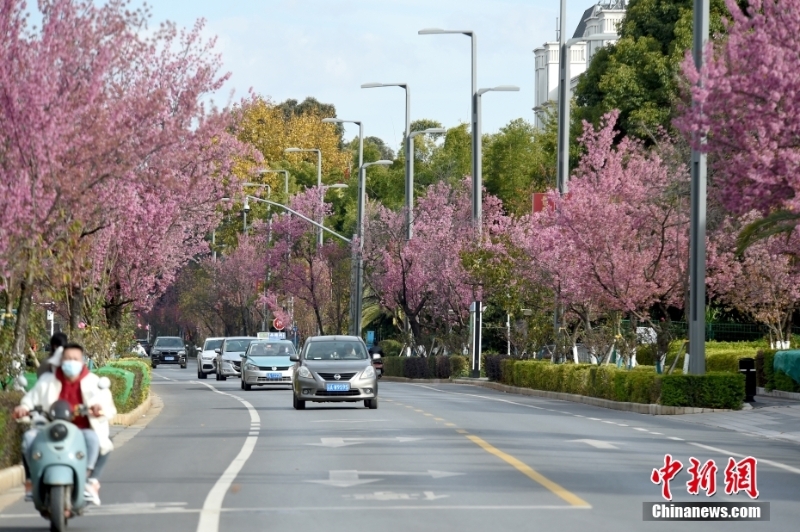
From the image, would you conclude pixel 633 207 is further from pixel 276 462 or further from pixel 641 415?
pixel 276 462

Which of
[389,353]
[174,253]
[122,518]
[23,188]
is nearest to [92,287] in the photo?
[174,253]

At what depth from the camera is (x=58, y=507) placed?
506 inches

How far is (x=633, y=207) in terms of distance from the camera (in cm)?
4338

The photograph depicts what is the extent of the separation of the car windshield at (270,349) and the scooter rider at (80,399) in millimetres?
35390

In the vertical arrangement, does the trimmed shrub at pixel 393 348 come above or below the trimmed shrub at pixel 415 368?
above

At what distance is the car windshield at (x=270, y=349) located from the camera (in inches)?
1956

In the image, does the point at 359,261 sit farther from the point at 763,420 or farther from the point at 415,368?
the point at 763,420

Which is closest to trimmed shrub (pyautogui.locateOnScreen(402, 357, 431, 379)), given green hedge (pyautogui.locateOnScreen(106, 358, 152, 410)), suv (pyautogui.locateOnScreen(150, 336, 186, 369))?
green hedge (pyautogui.locateOnScreen(106, 358, 152, 410))

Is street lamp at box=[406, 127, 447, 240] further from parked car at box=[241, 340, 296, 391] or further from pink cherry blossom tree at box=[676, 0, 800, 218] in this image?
pink cherry blossom tree at box=[676, 0, 800, 218]

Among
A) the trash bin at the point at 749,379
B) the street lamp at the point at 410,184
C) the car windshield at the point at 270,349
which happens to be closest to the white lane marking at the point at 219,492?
the trash bin at the point at 749,379

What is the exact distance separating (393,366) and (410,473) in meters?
50.3

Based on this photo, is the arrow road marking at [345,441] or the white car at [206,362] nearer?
the arrow road marking at [345,441]

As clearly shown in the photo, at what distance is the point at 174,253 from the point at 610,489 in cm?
2893

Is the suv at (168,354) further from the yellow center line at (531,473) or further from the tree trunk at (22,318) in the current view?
the yellow center line at (531,473)
